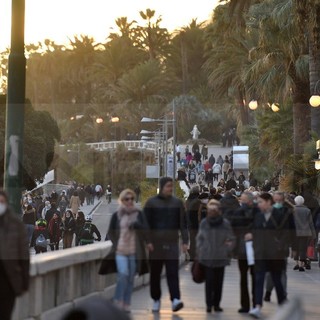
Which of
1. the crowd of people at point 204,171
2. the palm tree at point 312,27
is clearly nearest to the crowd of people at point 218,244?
the palm tree at point 312,27

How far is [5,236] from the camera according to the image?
980 cm

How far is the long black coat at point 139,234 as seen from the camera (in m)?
13.0

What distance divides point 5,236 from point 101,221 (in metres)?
51.5

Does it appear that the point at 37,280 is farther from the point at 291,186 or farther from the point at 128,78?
the point at 128,78

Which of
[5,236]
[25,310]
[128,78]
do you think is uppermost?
[128,78]

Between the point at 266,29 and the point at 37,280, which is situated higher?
the point at 266,29

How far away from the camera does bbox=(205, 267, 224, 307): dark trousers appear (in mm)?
14031

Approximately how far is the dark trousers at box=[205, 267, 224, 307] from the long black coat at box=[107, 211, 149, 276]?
44.6 inches

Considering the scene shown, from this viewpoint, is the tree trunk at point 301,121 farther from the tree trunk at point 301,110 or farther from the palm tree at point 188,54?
the palm tree at point 188,54

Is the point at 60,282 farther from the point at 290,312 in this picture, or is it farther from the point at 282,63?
the point at 282,63

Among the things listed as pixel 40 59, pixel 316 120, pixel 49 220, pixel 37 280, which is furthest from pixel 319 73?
pixel 40 59

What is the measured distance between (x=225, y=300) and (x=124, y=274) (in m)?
3.64

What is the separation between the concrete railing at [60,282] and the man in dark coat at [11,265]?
189 centimetres

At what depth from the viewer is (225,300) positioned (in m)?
16.3
